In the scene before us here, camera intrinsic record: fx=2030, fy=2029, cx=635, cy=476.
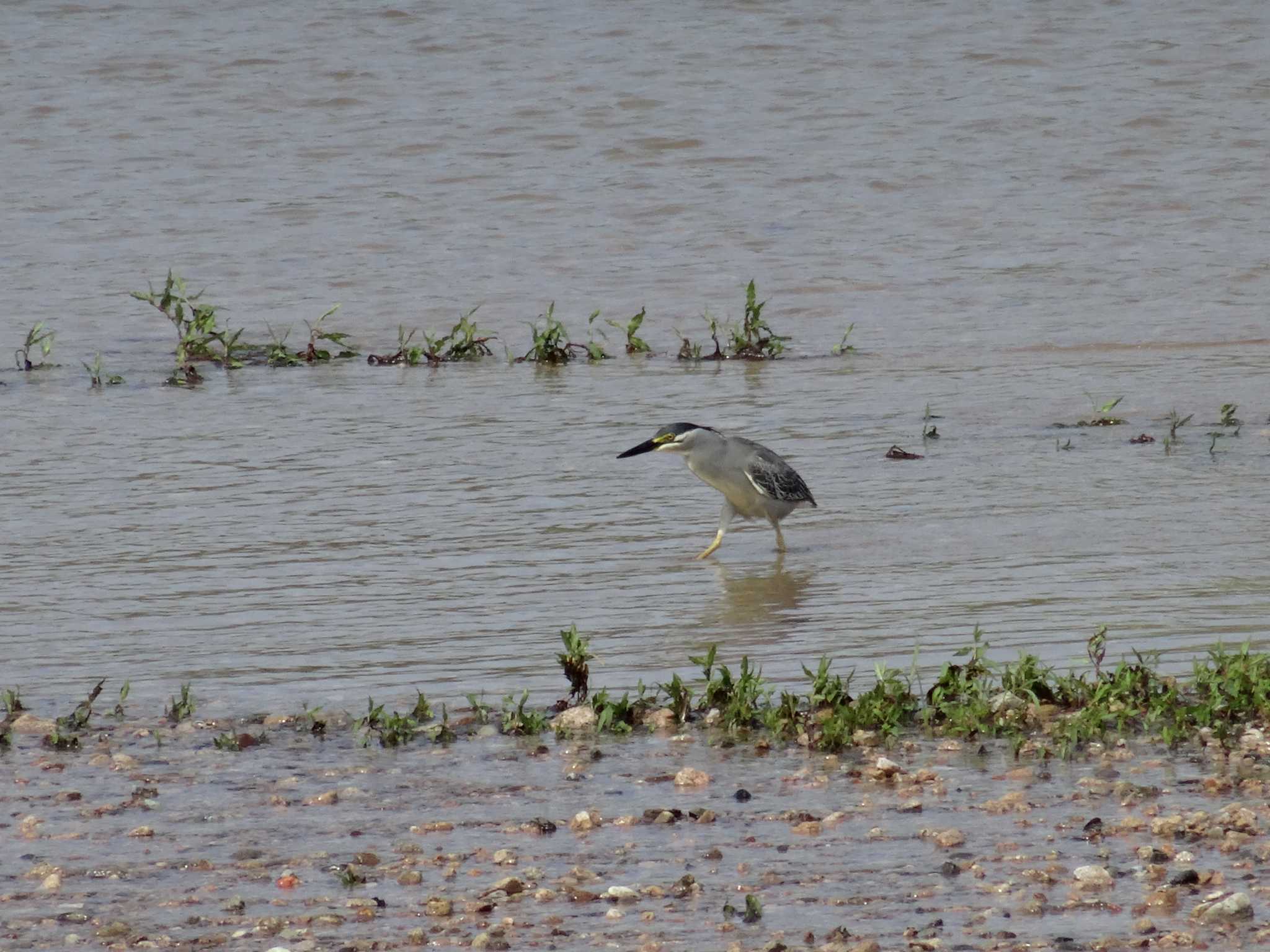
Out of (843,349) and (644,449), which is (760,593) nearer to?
(644,449)

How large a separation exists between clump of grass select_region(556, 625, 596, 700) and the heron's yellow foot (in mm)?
2242

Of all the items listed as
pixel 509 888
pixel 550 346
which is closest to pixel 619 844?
pixel 509 888

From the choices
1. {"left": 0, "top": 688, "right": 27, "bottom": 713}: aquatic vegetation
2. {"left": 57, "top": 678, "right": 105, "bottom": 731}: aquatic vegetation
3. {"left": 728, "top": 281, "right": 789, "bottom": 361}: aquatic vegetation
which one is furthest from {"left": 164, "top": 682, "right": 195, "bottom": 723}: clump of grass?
{"left": 728, "top": 281, "right": 789, "bottom": 361}: aquatic vegetation

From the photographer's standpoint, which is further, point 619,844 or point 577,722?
point 577,722

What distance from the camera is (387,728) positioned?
5488 millimetres

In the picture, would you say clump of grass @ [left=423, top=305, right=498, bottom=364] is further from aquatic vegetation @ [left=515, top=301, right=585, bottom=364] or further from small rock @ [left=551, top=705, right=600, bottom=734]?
small rock @ [left=551, top=705, right=600, bottom=734]

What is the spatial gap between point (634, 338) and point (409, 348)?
1.40 m

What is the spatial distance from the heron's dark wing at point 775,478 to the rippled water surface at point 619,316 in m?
0.20

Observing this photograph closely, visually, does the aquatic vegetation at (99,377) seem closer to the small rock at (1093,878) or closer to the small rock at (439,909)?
the small rock at (439,909)

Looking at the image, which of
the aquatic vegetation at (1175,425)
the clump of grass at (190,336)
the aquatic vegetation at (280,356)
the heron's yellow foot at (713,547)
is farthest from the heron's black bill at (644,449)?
the aquatic vegetation at (280,356)

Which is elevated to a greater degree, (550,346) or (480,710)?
(550,346)

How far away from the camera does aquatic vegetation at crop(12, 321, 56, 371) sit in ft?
38.4

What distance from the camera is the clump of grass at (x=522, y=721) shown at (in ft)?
18.0

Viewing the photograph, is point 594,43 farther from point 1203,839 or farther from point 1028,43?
point 1203,839
